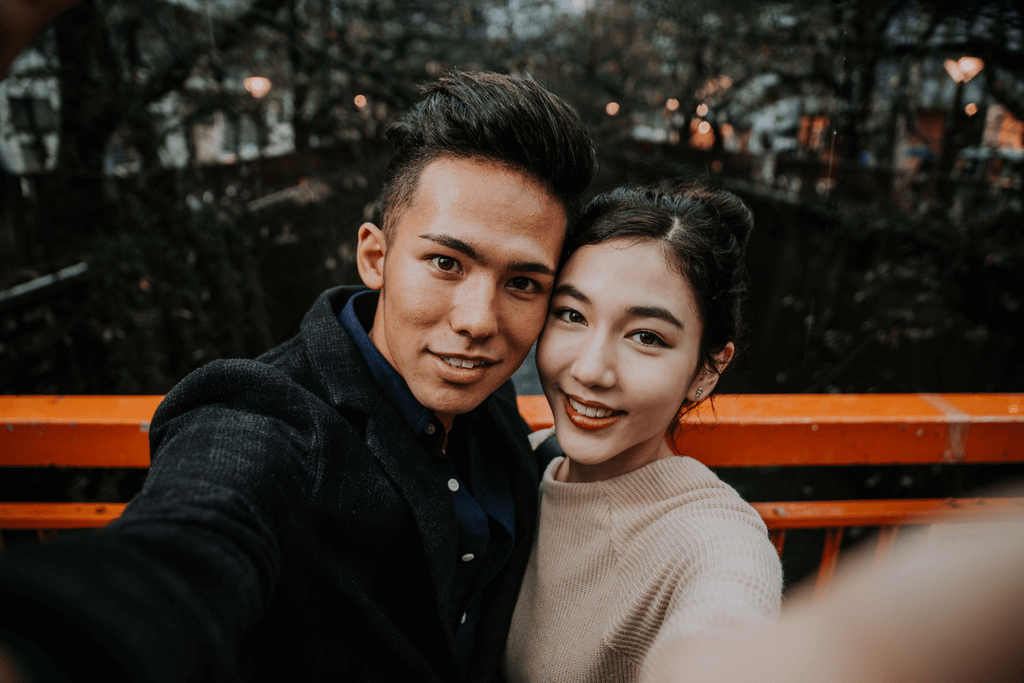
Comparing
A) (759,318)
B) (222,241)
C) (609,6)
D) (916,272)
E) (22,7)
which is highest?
(609,6)

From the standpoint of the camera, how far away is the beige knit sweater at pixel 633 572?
0.97 m

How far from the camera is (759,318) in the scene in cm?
803

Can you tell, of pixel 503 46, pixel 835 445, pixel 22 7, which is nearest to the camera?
pixel 22 7

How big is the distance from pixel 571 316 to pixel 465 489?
50cm

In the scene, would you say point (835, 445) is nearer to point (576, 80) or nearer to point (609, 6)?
point (576, 80)

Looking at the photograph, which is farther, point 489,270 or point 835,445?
point 835,445

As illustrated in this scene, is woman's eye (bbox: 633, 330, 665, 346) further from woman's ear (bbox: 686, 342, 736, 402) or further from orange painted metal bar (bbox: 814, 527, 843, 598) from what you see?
orange painted metal bar (bbox: 814, 527, 843, 598)

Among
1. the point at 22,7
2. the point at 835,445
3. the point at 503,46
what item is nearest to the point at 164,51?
the point at 503,46

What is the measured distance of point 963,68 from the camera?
4.40 meters

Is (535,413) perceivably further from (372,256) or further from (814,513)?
(814,513)

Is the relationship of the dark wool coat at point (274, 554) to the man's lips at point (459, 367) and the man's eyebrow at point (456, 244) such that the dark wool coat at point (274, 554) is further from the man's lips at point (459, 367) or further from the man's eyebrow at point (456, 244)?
the man's eyebrow at point (456, 244)

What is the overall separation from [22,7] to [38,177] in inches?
169

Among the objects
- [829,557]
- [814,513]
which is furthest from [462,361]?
[829,557]

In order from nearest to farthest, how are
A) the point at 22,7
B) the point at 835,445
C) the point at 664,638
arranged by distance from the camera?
the point at 22,7, the point at 664,638, the point at 835,445
